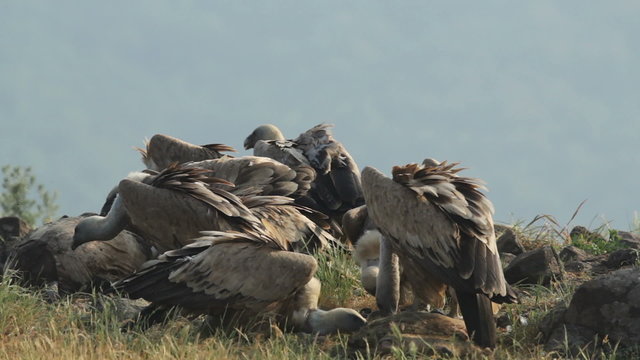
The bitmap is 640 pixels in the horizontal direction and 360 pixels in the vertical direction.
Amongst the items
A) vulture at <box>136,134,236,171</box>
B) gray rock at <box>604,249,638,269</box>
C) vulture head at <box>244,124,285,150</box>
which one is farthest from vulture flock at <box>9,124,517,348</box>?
vulture head at <box>244,124,285,150</box>

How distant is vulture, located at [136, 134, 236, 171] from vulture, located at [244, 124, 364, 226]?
52 cm

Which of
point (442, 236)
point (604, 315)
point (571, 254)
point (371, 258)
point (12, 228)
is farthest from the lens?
point (12, 228)

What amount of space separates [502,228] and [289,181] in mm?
2384

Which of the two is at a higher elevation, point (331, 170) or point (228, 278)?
point (331, 170)

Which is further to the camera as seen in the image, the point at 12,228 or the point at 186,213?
the point at 12,228

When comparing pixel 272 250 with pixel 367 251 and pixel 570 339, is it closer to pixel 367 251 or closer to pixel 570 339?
pixel 367 251

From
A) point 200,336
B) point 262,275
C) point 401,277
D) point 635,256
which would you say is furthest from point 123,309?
point 635,256

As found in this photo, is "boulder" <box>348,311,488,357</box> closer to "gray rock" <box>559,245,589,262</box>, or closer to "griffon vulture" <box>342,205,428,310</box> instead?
"griffon vulture" <box>342,205,428,310</box>

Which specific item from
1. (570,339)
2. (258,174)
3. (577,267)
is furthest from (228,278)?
(577,267)

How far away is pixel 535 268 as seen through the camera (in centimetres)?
865

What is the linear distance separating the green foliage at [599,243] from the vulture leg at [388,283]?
3.33 metres

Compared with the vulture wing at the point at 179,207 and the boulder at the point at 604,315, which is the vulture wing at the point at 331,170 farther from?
the boulder at the point at 604,315

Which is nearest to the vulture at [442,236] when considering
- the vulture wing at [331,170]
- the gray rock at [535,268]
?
the gray rock at [535,268]

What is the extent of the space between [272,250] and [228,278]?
0.36 m
